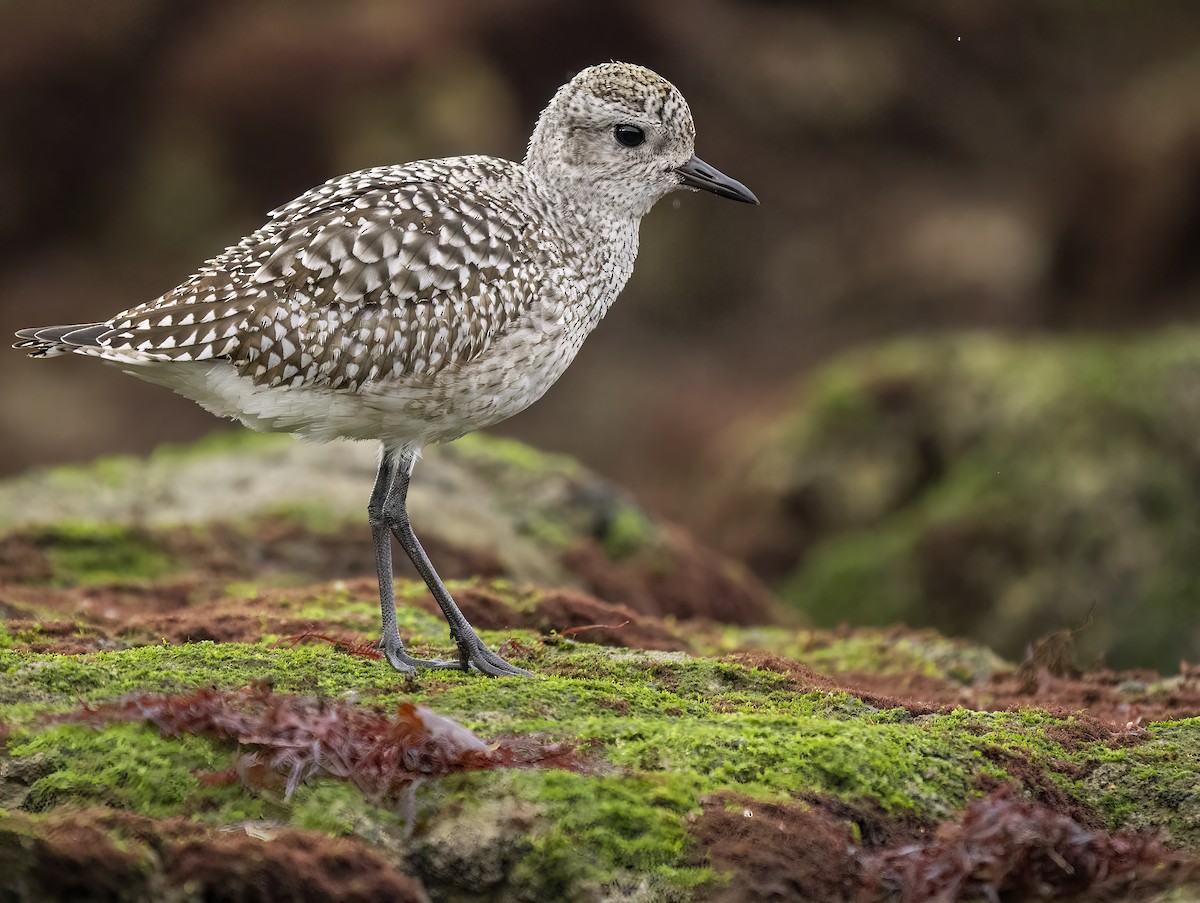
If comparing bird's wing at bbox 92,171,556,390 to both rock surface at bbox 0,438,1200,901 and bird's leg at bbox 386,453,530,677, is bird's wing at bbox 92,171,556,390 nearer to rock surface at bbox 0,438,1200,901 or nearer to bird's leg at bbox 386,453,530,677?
bird's leg at bbox 386,453,530,677

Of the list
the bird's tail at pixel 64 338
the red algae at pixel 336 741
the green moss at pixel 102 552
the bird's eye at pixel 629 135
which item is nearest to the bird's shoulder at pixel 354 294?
the bird's tail at pixel 64 338

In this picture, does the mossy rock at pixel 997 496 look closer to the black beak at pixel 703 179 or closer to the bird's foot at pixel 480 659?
the black beak at pixel 703 179

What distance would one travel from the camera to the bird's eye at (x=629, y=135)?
834 centimetres

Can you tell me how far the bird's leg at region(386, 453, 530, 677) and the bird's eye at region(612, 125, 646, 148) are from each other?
7.17 ft

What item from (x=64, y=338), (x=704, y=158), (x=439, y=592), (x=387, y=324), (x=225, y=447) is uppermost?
(x=704, y=158)

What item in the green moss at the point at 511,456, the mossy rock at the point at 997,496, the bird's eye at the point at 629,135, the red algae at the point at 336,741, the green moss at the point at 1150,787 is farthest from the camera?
the mossy rock at the point at 997,496

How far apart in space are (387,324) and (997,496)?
8.58 meters

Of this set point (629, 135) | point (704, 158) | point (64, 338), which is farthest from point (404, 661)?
point (704, 158)

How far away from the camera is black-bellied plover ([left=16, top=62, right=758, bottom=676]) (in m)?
7.19

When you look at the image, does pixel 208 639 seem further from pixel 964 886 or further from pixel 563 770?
pixel 964 886

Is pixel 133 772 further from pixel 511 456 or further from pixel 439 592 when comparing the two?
pixel 511 456

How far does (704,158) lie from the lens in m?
26.8

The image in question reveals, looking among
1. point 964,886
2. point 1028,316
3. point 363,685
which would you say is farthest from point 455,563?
point 1028,316

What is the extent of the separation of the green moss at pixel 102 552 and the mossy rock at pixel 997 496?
262 inches
